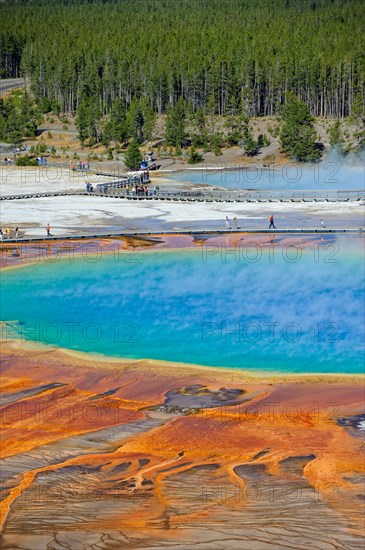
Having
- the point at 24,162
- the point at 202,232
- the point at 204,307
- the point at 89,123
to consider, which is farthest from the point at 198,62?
the point at 204,307

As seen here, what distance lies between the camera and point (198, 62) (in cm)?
10488

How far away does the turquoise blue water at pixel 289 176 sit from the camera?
2773 inches

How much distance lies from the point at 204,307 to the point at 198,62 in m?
73.7

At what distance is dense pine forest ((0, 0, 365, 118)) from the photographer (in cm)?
9944

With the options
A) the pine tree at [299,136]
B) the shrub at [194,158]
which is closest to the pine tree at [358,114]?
the pine tree at [299,136]

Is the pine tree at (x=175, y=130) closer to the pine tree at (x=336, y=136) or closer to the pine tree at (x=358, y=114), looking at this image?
the pine tree at (x=336, y=136)

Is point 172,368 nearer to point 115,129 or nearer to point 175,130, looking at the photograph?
point 175,130

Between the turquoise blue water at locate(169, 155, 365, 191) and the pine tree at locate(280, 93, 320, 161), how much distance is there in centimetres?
118

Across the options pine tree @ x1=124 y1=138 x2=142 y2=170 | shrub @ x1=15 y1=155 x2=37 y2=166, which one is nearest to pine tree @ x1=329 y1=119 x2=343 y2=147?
pine tree @ x1=124 y1=138 x2=142 y2=170

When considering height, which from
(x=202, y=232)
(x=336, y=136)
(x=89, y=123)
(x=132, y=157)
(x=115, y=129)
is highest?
(x=89, y=123)

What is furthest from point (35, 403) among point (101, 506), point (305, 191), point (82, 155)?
point (82, 155)

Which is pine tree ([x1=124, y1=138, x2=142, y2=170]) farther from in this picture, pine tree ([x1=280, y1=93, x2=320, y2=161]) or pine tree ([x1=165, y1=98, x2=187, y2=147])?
pine tree ([x1=280, y1=93, x2=320, y2=161])

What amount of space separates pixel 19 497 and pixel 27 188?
5093 cm

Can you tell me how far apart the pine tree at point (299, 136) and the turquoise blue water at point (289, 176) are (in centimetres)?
118
